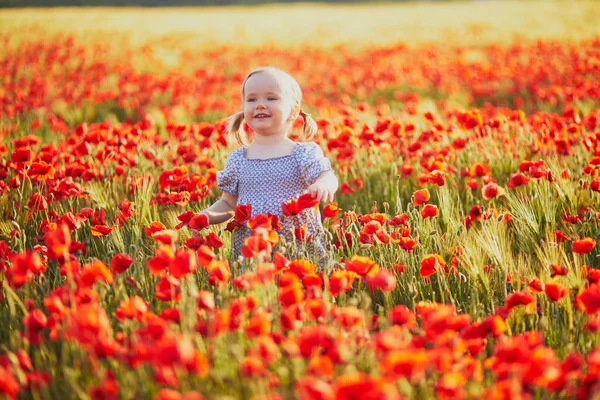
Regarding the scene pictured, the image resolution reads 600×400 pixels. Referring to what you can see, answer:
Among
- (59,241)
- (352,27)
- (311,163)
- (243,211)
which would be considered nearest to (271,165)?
(311,163)

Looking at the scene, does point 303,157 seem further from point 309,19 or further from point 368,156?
point 309,19

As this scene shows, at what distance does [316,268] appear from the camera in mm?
2234

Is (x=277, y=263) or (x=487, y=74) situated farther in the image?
(x=487, y=74)

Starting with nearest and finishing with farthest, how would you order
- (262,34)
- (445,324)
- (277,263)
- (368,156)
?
(445,324) → (277,263) → (368,156) → (262,34)

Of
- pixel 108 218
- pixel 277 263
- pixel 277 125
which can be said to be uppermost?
pixel 277 125

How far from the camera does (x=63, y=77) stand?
9133 mm

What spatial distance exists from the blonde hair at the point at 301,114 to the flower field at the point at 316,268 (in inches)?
12.5

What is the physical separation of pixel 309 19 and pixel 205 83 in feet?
43.9

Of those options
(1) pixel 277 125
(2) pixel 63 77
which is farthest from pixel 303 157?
(2) pixel 63 77

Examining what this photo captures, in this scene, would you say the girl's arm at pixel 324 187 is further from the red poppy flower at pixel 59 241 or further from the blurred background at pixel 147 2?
the blurred background at pixel 147 2

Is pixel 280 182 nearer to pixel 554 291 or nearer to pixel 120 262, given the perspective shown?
pixel 120 262

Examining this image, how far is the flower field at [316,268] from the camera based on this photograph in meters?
1.35

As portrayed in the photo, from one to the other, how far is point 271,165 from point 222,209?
0.32m

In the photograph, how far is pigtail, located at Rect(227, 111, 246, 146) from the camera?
9.97ft
